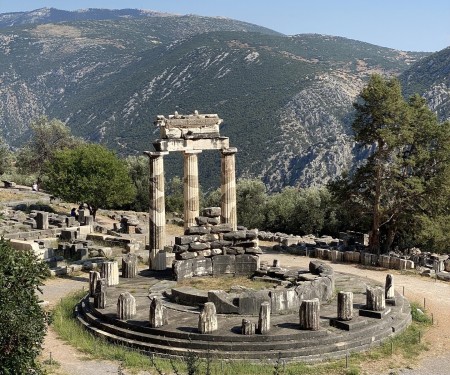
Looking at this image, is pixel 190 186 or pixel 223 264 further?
pixel 190 186

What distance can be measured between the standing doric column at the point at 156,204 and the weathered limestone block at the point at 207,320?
9684 millimetres

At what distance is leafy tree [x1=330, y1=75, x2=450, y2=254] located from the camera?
33531 mm

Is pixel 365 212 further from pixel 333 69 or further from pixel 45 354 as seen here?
pixel 333 69

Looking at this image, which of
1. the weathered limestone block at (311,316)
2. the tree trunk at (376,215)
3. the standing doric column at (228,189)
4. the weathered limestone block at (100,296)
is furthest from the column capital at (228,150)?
the weathered limestone block at (311,316)

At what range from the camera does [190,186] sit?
1173 inches

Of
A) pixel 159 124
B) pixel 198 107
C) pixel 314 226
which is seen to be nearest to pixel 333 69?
pixel 198 107

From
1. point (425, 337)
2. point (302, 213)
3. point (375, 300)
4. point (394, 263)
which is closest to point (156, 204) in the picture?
point (375, 300)

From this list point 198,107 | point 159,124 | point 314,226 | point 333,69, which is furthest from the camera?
point 333,69

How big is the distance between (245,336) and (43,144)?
60.0 meters

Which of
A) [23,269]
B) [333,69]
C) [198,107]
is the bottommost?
[23,269]

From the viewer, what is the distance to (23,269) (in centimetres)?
1341

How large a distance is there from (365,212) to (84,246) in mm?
15785

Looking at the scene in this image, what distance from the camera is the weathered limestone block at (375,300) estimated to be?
2066 centimetres

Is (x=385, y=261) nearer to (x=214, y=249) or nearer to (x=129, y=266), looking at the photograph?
(x=214, y=249)
